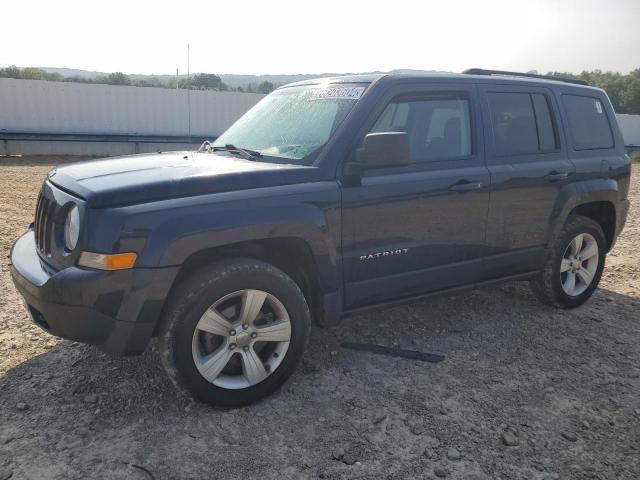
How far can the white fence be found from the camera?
18297 millimetres

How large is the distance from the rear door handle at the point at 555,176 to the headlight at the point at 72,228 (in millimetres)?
3460

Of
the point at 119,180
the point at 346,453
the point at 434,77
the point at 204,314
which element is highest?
the point at 434,77

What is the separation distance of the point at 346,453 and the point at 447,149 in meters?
2.21

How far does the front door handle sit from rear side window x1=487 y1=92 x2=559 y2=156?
1.30ft

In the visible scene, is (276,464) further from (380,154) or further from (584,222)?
(584,222)

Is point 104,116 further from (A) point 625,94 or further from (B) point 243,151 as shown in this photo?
(A) point 625,94

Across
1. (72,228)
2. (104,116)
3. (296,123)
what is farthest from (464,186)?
(104,116)

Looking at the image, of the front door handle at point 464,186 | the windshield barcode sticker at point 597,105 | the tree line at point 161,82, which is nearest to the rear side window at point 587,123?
the windshield barcode sticker at point 597,105

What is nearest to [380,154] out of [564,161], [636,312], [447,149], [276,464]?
[447,149]

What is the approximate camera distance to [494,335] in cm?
421

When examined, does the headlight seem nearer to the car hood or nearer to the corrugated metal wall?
the car hood

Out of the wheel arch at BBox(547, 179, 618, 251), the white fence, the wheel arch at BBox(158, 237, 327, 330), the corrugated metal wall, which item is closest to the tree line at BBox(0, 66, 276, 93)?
the white fence

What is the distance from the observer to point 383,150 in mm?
3154

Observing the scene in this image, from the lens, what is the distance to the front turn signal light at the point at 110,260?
263 centimetres
